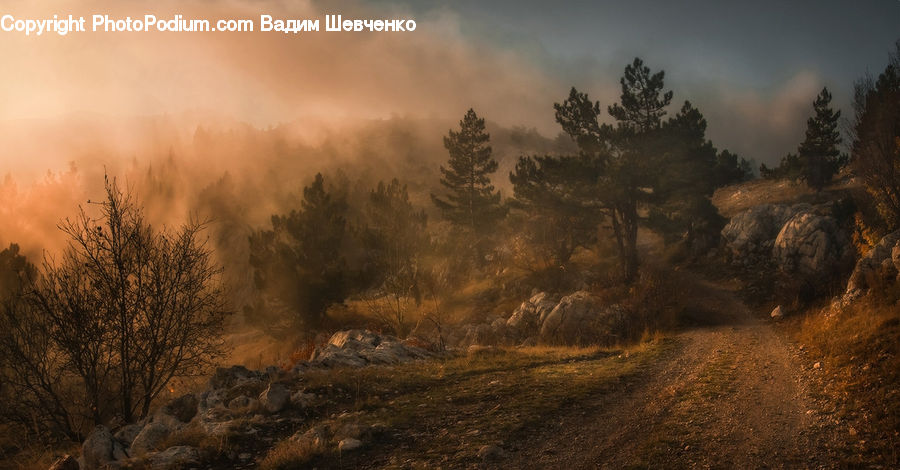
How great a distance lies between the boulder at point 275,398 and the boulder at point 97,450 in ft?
11.1

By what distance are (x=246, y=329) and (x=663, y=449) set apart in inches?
2296

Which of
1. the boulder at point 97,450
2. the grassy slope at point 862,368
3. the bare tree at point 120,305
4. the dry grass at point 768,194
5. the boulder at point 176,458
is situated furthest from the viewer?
the dry grass at point 768,194

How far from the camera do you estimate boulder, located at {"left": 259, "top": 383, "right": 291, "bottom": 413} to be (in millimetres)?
12367

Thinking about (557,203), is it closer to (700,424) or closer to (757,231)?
(757,231)

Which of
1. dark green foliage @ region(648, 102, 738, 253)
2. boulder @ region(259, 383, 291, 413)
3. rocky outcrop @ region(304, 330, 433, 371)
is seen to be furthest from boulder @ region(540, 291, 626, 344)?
boulder @ region(259, 383, 291, 413)

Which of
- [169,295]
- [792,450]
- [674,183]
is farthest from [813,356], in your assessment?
[674,183]

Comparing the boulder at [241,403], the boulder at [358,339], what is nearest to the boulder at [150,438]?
the boulder at [241,403]

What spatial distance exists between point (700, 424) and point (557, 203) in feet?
102

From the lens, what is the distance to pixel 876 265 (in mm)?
19422

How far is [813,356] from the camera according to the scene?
1466cm

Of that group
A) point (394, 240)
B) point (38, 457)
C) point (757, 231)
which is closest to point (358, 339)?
point (38, 457)

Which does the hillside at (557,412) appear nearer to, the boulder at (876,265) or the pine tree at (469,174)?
the boulder at (876,265)

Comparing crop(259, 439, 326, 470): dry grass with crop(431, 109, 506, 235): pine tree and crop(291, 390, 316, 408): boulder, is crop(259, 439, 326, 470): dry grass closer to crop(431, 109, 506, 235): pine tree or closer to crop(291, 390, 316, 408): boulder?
crop(291, 390, 316, 408): boulder

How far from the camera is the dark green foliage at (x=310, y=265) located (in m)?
41.3
